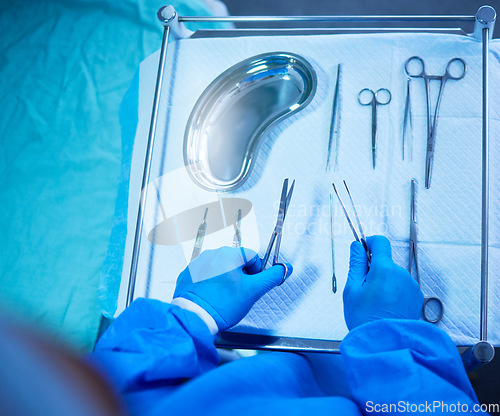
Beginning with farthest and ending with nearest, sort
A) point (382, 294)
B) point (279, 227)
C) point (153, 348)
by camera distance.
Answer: point (279, 227) < point (382, 294) < point (153, 348)

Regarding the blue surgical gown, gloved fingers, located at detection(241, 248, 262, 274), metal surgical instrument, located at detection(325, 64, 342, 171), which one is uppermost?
metal surgical instrument, located at detection(325, 64, 342, 171)

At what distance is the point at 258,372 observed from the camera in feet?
2.02

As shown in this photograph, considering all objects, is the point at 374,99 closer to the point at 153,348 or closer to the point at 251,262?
the point at 251,262

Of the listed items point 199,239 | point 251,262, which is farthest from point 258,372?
point 199,239

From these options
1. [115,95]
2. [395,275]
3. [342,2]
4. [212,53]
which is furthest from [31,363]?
[342,2]

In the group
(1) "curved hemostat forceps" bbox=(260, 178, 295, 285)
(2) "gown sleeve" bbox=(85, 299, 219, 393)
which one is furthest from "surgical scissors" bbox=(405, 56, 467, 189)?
(2) "gown sleeve" bbox=(85, 299, 219, 393)

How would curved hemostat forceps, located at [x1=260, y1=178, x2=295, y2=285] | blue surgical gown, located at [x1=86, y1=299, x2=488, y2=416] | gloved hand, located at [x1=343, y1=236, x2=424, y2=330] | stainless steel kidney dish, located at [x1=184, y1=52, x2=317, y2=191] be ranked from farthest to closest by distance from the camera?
stainless steel kidney dish, located at [x1=184, y1=52, x2=317, y2=191] → curved hemostat forceps, located at [x1=260, y1=178, x2=295, y2=285] → gloved hand, located at [x1=343, y1=236, x2=424, y2=330] → blue surgical gown, located at [x1=86, y1=299, x2=488, y2=416]

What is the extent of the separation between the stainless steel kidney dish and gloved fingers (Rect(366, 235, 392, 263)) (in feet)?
1.10

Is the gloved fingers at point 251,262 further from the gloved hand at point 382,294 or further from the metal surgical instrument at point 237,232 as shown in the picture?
the gloved hand at point 382,294

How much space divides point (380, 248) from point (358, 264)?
0.06 metres

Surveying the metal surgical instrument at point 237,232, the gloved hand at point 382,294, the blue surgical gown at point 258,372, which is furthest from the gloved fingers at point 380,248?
the metal surgical instrument at point 237,232

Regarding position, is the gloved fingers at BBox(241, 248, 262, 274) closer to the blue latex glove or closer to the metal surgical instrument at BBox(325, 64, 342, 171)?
the blue latex glove

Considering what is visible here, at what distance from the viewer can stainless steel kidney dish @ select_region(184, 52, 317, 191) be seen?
0.99 metres

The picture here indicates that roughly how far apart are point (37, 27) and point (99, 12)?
0.23 m
